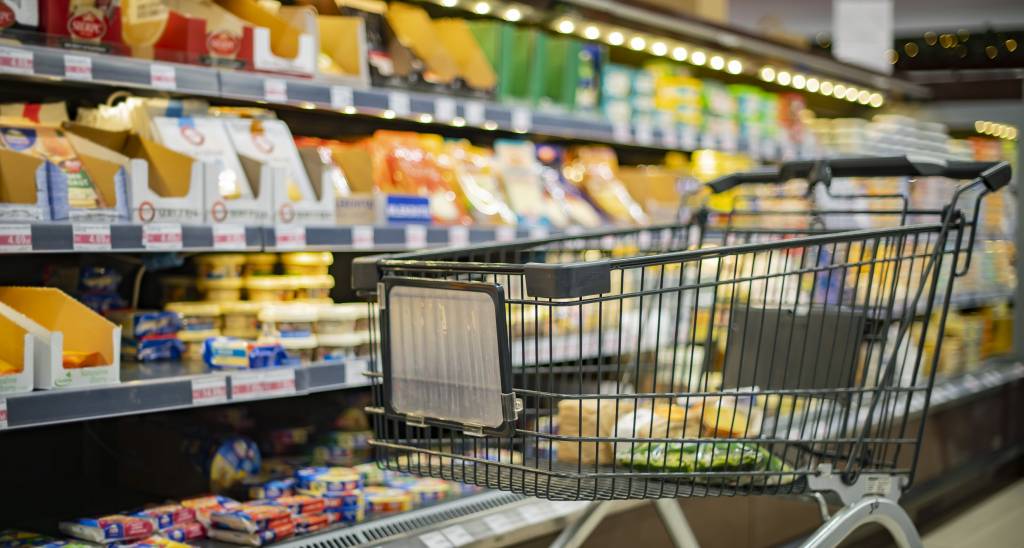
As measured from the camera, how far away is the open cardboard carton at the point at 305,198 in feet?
7.66

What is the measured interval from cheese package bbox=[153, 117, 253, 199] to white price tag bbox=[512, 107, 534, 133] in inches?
35.3

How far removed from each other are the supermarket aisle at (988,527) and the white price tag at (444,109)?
2.26 m

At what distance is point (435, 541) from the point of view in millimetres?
2188

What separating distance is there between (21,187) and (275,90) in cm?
61

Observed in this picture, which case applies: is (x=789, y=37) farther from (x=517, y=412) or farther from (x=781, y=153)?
(x=517, y=412)

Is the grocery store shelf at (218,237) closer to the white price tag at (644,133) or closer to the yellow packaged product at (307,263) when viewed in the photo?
the yellow packaged product at (307,263)

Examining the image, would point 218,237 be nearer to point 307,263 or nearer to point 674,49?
point 307,263

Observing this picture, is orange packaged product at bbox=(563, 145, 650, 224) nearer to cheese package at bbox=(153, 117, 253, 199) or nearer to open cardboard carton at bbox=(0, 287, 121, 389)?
cheese package at bbox=(153, 117, 253, 199)

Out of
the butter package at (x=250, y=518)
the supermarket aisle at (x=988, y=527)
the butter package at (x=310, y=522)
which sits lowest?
the supermarket aisle at (x=988, y=527)

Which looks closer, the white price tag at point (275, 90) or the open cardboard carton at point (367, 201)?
the white price tag at point (275, 90)

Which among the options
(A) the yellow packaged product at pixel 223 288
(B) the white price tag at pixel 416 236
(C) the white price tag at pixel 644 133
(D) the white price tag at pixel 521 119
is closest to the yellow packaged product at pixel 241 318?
(A) the yellow packaged product at pixel 223 288

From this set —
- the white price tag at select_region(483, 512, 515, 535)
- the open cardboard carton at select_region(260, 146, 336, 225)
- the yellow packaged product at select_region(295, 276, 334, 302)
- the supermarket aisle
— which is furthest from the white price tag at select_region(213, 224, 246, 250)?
the supermarket aisle

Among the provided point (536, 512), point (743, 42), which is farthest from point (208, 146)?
point (743, 42)

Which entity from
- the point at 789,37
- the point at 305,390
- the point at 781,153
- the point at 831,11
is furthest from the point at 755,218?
the point at 831,11
